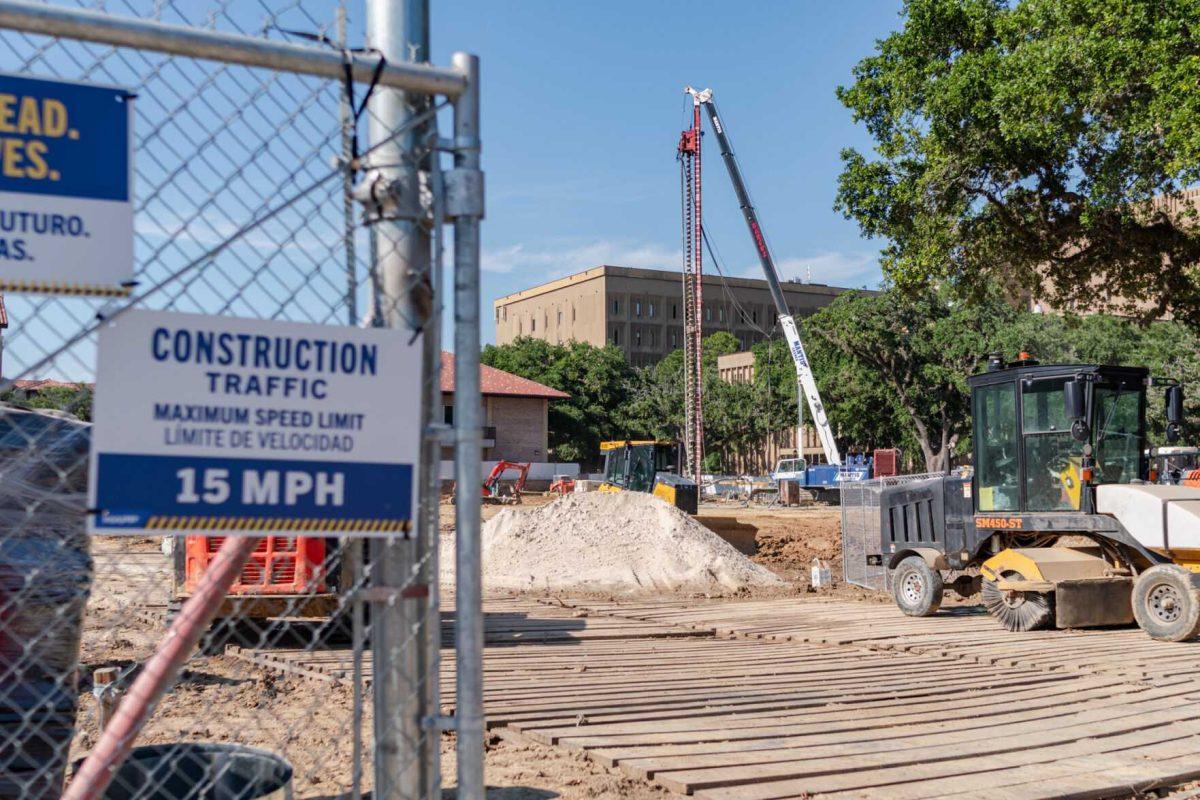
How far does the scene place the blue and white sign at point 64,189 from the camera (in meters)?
2.48

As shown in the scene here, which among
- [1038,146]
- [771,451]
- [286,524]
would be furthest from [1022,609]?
[771,451]

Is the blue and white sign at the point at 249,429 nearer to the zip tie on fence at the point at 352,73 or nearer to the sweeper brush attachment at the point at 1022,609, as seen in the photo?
the zip tie on fence at the point at 352,73

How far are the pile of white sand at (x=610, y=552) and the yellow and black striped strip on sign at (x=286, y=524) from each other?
1453 centimetres

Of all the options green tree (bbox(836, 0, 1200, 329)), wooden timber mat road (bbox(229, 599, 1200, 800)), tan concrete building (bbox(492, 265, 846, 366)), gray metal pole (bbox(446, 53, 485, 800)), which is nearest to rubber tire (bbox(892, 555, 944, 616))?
wooden timber mat road (bbox(229, 599, 1200, 800))

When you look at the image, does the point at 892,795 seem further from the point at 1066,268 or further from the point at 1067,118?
the point at 1066,268

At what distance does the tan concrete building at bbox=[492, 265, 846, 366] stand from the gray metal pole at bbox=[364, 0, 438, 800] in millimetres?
93755

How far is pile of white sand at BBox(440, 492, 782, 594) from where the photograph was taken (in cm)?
1745

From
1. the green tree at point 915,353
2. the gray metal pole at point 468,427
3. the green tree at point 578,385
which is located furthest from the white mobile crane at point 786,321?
the gray metal pole at point 468,427

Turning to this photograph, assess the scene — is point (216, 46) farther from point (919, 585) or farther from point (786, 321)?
point (786, 321)

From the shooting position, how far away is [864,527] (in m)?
14.8

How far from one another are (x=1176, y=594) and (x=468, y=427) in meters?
9.92

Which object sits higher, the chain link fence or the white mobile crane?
the white mobile crane

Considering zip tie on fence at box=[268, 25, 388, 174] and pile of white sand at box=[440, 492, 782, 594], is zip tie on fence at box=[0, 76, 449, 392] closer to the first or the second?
zip tie on fence at box=[268, 25, 388, 174]

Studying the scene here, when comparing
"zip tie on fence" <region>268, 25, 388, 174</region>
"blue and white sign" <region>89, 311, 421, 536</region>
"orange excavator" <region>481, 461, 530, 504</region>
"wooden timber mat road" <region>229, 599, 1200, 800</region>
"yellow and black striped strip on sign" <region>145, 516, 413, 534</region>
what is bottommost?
"wooden timber mat road" <region>229, 599, 1200, 800</region>
